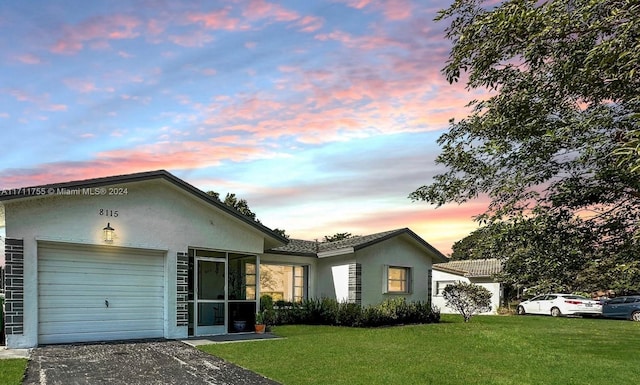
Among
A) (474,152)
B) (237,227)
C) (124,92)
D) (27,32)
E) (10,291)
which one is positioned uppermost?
(27,32)

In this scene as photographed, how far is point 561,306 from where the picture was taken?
89.6 ft

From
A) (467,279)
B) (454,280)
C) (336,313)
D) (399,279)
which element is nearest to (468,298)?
(399,279)

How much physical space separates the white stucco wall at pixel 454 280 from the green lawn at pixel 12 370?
994 inches

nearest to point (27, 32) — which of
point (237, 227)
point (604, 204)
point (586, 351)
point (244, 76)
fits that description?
point (244, 76)

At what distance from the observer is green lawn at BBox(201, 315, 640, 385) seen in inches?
337

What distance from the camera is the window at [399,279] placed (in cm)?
2123

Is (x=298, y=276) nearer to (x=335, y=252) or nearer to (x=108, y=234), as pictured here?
(x=335, y=252)

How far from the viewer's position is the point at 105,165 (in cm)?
1752

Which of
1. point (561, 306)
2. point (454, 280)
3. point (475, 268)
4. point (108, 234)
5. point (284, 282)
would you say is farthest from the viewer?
point (475, 268)

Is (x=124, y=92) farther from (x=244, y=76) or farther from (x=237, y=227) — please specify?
(x=237, y=227)

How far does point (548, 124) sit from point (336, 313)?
459 inches

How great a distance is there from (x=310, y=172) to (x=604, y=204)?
834 centimetres

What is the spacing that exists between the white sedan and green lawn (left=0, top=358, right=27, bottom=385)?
2359cm

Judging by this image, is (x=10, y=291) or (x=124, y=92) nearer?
(x=10, y=291)
